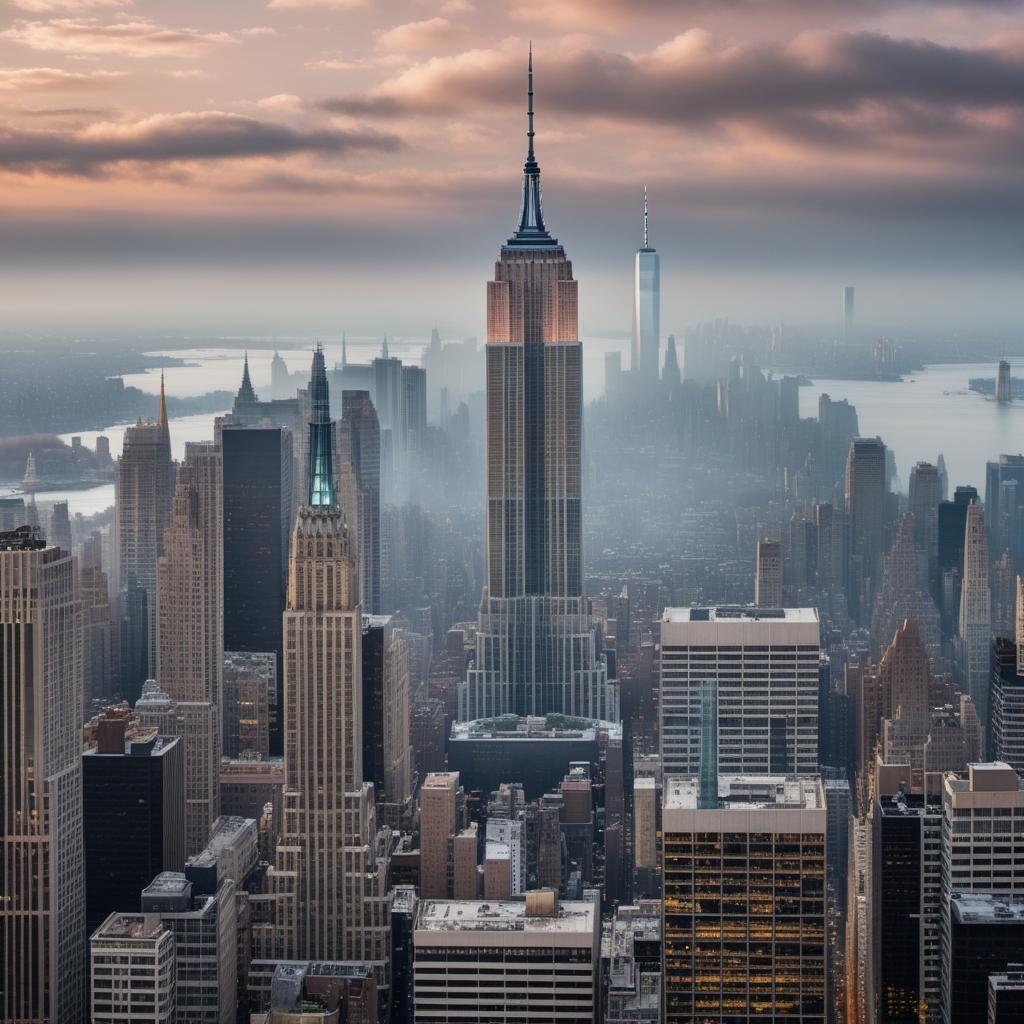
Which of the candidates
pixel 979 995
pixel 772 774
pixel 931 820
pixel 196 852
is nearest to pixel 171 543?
pixel 196 852

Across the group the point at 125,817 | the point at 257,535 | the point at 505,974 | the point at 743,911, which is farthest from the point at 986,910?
the point at 257,535

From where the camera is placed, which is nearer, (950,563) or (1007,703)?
(1007,703)

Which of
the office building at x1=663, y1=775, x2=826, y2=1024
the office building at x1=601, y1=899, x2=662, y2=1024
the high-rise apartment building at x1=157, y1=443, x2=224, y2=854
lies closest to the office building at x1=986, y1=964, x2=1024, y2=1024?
the office building at x1=663, y1=775, x2=826, y2=1024

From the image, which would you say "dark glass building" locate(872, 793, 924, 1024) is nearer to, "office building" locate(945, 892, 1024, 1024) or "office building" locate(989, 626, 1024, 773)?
"office building" locate(945, 892, 1024, 1024)

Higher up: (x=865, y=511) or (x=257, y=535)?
(x=865, y=511)

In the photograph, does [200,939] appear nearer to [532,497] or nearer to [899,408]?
[899,408]

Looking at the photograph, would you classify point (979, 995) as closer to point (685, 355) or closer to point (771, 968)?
point (771, 968)

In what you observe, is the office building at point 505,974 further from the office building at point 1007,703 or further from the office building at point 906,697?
the office building at point 1007,703

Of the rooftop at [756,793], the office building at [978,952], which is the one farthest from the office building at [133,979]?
the office building at [978,952]
